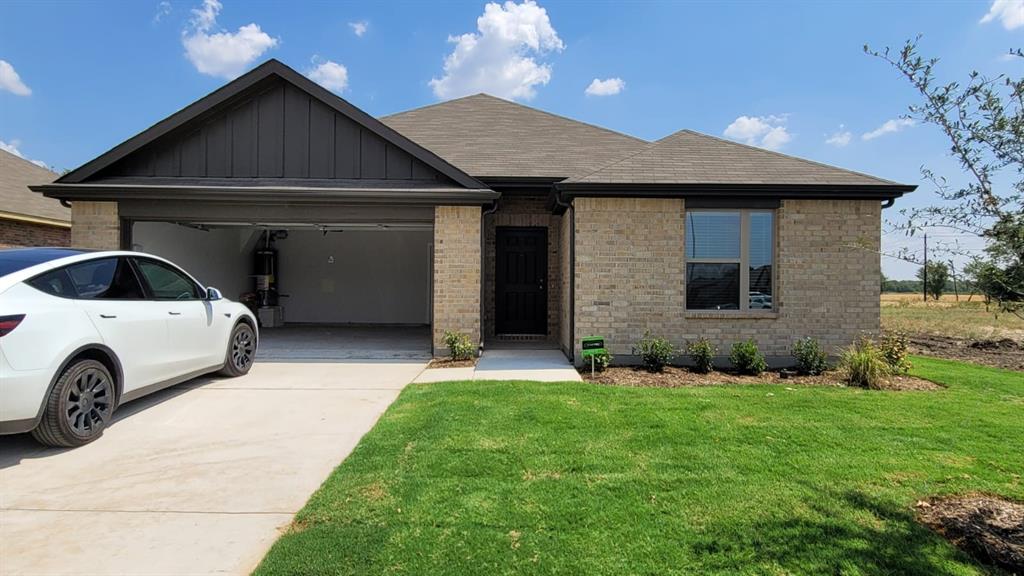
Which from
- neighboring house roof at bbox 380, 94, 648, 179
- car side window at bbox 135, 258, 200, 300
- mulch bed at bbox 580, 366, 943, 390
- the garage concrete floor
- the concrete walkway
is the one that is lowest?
mulch bed at bbox 580, 366, 943, 390

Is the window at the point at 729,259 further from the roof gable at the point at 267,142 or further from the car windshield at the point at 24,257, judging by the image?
the car windshield at the point at 24,257

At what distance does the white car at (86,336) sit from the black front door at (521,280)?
226 inches

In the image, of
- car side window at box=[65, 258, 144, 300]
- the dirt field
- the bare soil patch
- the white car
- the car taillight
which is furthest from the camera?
the dirt field

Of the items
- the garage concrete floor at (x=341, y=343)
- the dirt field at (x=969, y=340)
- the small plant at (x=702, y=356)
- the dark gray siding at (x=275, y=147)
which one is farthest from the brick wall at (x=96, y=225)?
the dirt field at (x=969, y=340)

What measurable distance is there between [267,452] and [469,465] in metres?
1.83

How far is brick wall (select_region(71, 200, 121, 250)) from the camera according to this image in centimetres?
895

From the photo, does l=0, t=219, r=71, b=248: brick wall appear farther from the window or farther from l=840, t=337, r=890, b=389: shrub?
l=840, t=337, r=890, b=389: shrub

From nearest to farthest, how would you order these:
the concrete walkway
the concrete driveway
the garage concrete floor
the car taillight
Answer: the concrete driveway → the car taillight → the concrete walkway → the garage concrete floor

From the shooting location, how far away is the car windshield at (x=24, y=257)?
4.39m

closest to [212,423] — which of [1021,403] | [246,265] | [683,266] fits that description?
[683,266]

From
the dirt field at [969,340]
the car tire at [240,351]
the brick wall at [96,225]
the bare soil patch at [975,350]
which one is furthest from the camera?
the dirt field at [969,340]

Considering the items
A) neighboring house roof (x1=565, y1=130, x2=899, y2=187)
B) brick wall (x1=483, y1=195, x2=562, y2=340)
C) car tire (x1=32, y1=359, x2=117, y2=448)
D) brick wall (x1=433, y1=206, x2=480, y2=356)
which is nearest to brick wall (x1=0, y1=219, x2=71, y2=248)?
car tire (x1=32, y1=359, x2=117, y2=448)

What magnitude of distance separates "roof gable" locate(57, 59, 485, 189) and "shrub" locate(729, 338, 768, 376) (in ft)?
16.9

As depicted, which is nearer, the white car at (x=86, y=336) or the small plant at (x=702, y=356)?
the white car at (x=86, y=336)
